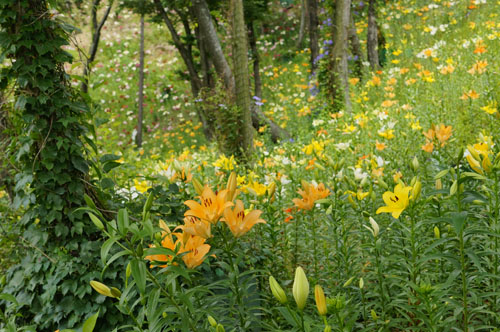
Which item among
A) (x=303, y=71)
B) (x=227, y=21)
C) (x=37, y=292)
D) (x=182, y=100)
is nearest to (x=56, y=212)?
(x=37, y=292)

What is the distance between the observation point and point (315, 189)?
69.6 inches

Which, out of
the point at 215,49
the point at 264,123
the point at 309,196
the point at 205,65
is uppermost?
the point at 215,49

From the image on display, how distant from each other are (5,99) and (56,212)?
0.76 meters

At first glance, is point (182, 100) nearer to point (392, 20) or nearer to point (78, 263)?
point (392, 20)

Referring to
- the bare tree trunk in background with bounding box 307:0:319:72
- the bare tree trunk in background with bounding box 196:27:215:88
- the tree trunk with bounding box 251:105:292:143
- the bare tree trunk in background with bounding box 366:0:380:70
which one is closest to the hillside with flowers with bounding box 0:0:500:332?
the tree trunk with bounding box 251:105:292:143

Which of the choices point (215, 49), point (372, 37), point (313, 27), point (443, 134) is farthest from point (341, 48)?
point (443, 134)

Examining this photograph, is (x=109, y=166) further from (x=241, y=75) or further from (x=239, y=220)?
(x=241, y=75)

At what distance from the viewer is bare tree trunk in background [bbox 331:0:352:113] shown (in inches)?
223

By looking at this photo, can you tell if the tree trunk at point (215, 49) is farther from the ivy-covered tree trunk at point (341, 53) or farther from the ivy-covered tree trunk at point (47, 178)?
the ivy-covered tree trunk at point (47, 178)

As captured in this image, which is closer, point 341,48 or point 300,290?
point 300,290

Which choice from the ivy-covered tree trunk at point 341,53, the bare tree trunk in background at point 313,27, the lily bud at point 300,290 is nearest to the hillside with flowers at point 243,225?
the lily bud at point 300,290

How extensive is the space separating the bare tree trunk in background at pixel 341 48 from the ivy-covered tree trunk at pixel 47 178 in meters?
4.05

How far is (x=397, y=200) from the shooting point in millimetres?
1396

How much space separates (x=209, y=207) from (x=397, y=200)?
0.64 metres
